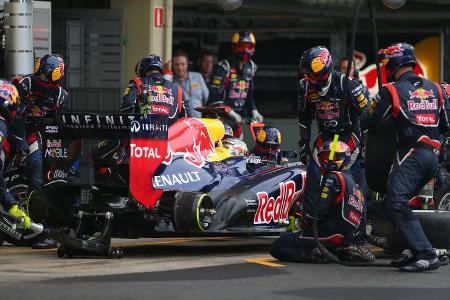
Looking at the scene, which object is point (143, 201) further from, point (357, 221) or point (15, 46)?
point (15, 46)

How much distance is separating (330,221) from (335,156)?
589mm

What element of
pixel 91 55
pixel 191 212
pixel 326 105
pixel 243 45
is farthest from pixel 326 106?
pixel 91 55

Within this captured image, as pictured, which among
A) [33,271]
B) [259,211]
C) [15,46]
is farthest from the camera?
[15,46]

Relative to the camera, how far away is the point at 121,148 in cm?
1241

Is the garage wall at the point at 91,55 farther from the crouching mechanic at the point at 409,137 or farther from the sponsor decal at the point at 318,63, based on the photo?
the crouching mechanic at the point at 409,137

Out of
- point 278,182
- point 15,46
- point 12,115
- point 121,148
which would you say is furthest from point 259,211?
point 15,46

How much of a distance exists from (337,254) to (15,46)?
193 inches

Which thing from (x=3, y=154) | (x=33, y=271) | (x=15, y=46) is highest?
(x=15, y=46)

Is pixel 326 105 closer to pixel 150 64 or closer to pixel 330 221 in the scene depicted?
pixel 330 221

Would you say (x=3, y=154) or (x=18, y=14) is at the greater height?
(x=18, y=14)

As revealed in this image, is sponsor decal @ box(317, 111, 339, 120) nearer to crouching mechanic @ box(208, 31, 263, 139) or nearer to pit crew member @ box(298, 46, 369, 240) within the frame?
pit crew member @ box(298, 46, 369, 240)

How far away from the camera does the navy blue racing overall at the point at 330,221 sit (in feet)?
39.2

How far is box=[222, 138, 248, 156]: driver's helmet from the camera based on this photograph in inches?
535

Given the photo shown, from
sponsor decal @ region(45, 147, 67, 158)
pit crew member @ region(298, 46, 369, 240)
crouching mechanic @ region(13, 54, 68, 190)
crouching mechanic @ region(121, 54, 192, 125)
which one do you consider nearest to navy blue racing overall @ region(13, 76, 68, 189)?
crouching mechanic @ region(13, 54, 68, 190)
